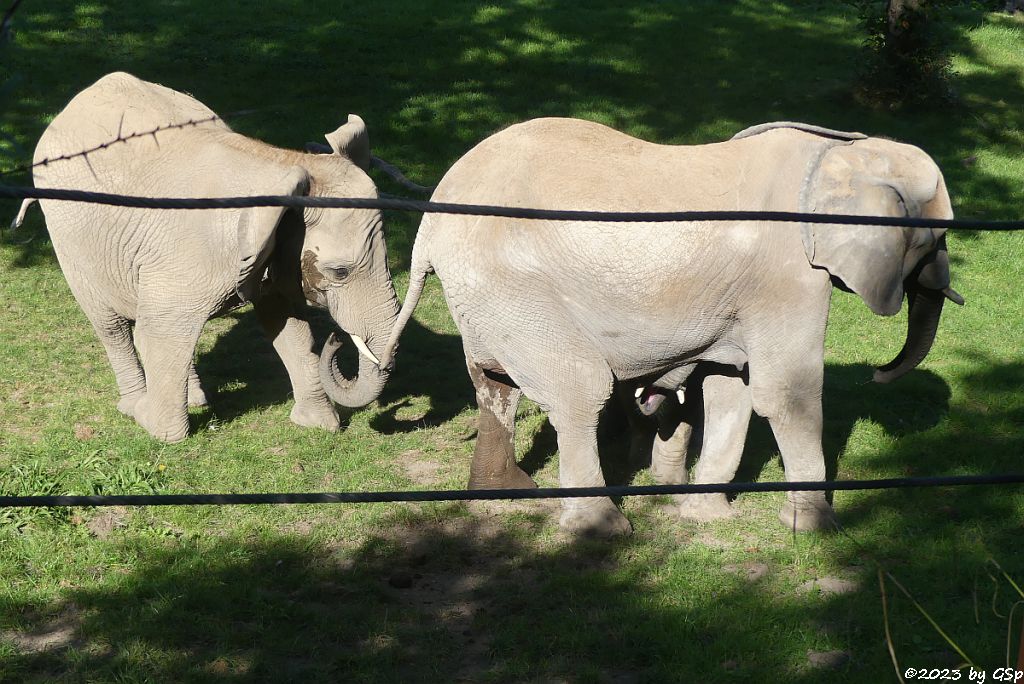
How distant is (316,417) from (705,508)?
262 centimetres

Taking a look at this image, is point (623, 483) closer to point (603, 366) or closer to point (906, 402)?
point (603, 366)

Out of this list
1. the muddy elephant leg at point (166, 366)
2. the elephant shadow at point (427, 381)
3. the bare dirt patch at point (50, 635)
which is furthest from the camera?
the elephant shadow at point (427, 381)

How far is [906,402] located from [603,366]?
293 centimetres

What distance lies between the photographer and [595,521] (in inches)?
232

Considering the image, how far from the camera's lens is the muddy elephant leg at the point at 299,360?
7.32m

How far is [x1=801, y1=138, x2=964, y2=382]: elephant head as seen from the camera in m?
5.12

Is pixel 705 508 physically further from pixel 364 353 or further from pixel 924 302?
pixel 364 353

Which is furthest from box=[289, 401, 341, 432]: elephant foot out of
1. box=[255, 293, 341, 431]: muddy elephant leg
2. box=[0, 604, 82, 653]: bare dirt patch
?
box=[0, 604, 82, 653]: bare dirt patch

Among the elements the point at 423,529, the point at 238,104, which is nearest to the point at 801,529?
the point at 423,529

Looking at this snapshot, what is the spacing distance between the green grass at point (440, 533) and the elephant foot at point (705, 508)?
0.11 m

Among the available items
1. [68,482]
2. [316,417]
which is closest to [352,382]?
[316,417]

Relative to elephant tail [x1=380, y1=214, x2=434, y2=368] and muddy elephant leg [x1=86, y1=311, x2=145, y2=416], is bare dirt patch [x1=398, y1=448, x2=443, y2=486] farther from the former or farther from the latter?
muddy elephant leg [x1=86, y1=311, x2=145, y2=416]

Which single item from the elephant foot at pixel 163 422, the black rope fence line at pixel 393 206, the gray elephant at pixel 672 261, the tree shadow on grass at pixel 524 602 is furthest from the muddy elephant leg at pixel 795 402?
the elephant foot at pixel 163 422

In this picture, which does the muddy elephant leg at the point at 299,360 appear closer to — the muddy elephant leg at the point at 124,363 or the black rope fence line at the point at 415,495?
the muddy elephant leg at the point at 124,363
